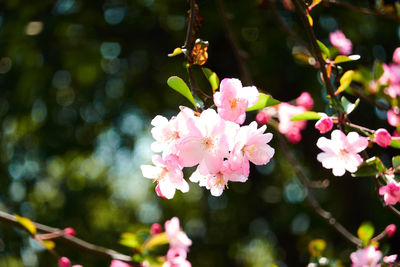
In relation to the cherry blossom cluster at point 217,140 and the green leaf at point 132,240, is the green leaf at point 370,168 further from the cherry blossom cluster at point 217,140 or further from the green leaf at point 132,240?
the green leaf at point 132,240

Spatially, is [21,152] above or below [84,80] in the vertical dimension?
below

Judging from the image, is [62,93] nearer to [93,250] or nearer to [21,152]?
[21,152]

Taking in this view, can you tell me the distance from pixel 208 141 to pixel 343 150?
34 cm

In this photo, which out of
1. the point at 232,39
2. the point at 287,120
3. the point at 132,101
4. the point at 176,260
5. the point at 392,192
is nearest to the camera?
the point at 392,192

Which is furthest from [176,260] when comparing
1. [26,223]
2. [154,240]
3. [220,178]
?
[220,178]

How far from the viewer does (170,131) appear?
884 millimetres

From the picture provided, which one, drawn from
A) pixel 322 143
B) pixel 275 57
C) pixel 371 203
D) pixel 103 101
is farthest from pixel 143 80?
pixel 322 143

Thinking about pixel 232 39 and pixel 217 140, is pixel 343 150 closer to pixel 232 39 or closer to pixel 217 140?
pixel 217 140

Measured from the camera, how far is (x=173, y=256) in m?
1.51

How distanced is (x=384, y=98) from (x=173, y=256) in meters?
0.92

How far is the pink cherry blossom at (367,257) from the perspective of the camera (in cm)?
120

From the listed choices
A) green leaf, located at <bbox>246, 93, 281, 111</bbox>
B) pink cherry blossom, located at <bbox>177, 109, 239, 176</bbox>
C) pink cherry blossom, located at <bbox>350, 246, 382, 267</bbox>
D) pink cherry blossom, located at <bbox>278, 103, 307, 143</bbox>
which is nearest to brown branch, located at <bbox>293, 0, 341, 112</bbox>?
green leaf, located at <bbox>246, 93, 281, 111</bbox>

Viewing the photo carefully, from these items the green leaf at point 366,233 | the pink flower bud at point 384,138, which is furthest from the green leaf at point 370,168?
the green leaf at point 366,233

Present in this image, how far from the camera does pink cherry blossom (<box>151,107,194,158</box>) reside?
82cm
